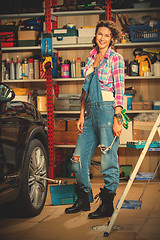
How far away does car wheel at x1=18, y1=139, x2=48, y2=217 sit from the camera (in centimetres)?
A: 325

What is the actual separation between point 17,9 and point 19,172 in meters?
3.56

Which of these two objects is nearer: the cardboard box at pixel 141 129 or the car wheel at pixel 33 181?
the car wheel at pixel 33 181

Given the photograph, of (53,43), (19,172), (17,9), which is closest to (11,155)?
(19,172)

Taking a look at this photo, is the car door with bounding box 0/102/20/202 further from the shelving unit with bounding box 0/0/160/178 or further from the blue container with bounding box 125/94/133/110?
the blue container with bounding box 125/94/133/110

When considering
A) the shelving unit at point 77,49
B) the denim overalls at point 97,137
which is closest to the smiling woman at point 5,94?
the denim overalls at point 97,137

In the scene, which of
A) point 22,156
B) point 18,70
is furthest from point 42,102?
point 22,156

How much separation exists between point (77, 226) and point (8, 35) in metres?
3.68

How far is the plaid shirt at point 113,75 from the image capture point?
3.33 meters

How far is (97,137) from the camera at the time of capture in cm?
348

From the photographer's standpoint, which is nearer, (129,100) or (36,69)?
(129,100)

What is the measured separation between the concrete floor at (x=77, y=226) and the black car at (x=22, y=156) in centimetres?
17

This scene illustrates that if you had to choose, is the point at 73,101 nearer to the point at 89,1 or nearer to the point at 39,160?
the point at 89,1

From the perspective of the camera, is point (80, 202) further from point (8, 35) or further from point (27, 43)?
point (8, 35)

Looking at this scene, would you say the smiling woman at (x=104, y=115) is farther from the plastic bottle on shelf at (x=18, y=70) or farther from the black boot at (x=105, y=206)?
the plastic bottle on shelf at (x=18, y=70)
